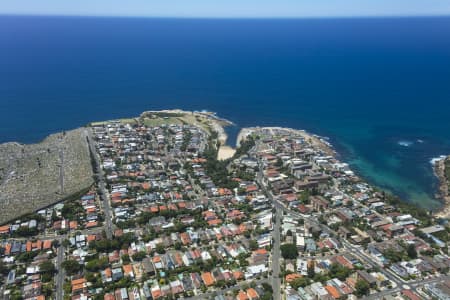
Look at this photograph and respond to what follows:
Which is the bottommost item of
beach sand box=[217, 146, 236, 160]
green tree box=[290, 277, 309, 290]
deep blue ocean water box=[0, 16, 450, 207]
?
green tree box=[290, 277, 309, 290]

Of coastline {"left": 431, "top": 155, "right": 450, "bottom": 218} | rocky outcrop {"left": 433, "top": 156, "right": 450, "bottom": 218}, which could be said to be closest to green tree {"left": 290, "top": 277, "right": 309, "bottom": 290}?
coastline {"left": 431, "top": 155, "right": 450, "bottom": 218}

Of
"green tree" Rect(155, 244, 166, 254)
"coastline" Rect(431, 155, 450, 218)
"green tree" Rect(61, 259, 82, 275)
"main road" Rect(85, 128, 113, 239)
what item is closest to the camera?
"green tree" Rect(61, 259, 82, 275)

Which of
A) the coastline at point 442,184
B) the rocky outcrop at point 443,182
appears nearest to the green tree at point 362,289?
the coastline at point 442,184

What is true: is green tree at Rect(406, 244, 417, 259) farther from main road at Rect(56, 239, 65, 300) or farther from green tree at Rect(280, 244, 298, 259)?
main road at Rect(56, 239, 65, 300)

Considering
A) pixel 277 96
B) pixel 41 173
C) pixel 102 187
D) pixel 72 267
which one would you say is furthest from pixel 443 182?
pixel 41 173

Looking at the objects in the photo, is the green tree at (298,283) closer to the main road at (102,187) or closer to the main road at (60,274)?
the main road at (102,187)

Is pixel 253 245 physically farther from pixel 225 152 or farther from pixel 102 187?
pixel 225 152

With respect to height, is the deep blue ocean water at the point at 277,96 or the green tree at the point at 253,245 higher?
the deep blue ocean water at the point at 277,96

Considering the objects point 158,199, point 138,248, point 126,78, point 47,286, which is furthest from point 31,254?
point 126,78

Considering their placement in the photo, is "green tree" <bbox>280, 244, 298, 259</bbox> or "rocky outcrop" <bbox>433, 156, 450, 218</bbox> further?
"rocky outcrop" <bbox>433, 156, 450, 218</bbox>
